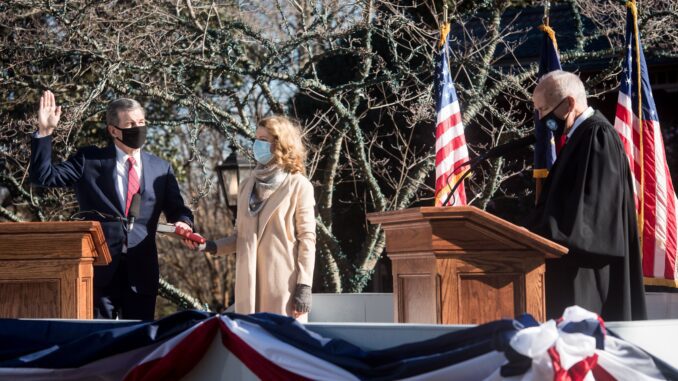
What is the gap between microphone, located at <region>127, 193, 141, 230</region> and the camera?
20.0ft

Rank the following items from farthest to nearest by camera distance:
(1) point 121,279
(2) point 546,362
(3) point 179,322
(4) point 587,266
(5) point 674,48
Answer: (5) point 674,48 < (1) point 121,279 < (4) point 587,266 < (3) point 179,322 < (2) point 546,362

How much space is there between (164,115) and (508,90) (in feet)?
18.8

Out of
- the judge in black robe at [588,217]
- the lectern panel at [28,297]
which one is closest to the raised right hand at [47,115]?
the lectern panel at [28,297]

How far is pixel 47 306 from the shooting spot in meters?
5.32

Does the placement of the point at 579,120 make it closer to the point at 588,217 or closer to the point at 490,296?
the point at 588,217

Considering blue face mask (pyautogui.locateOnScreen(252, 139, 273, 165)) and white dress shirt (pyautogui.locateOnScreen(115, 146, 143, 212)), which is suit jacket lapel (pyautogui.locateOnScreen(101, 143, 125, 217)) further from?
blue face mask (pyautogui.locateOnScreen(252, 139, 273, 165))

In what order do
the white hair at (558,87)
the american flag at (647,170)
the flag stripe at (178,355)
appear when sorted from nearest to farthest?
the flag stripe at (178,355), the white hair at (558,87), the american flag at (647,170)

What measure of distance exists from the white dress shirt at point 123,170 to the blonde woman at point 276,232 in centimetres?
67

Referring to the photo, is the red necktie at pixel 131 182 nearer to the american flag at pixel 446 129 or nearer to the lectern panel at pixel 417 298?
the lectern panel at pixel 417 298

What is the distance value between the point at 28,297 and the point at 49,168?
3.11 ft

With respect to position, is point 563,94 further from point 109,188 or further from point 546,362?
point 109,188

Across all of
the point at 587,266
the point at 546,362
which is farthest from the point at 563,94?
the point at 546,362

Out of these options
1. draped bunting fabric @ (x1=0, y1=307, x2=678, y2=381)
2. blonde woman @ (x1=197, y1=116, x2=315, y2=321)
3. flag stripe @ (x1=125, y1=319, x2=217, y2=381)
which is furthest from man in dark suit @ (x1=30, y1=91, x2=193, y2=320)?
flag stripe @ (x1=125, y1=319, x2=217, y2=381)

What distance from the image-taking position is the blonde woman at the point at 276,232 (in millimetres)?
5699
